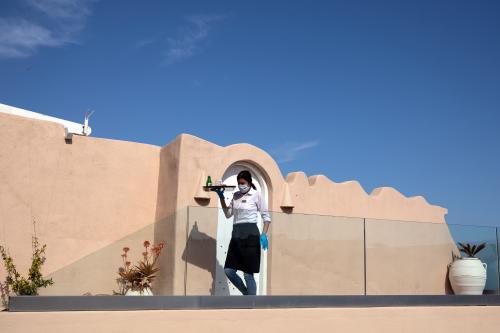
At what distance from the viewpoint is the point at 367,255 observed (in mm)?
7355

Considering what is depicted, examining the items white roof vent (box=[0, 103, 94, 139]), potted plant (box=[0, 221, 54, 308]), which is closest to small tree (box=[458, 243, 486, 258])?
potted plant (box=[0, 221, 54, 308])

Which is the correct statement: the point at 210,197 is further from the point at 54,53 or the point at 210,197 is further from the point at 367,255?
the point at 54,53

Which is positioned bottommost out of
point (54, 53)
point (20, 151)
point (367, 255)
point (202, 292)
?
point (202, 292)

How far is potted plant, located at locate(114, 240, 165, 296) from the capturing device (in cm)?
683

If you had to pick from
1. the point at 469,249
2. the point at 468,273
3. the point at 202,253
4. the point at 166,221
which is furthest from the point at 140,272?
the point at 469,249

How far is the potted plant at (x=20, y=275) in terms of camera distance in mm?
6918

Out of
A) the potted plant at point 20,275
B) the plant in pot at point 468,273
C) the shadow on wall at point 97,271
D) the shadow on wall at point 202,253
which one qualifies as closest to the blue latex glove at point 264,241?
the shadow on wall at point 202,253

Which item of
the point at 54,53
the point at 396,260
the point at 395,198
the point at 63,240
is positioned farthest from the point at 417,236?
the point at 54,53

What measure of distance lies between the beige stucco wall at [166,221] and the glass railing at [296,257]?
0.05 ft

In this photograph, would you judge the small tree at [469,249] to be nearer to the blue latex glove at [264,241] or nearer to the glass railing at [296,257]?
the glass railing at [296,257]

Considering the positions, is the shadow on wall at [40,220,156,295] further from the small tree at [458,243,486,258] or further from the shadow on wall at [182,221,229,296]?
the small tree at [458,243,486,258]

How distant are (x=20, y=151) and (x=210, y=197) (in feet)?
9.64

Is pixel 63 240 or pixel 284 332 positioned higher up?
pixel 63 240

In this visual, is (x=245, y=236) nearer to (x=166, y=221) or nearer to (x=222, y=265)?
(x=222, y=265)
